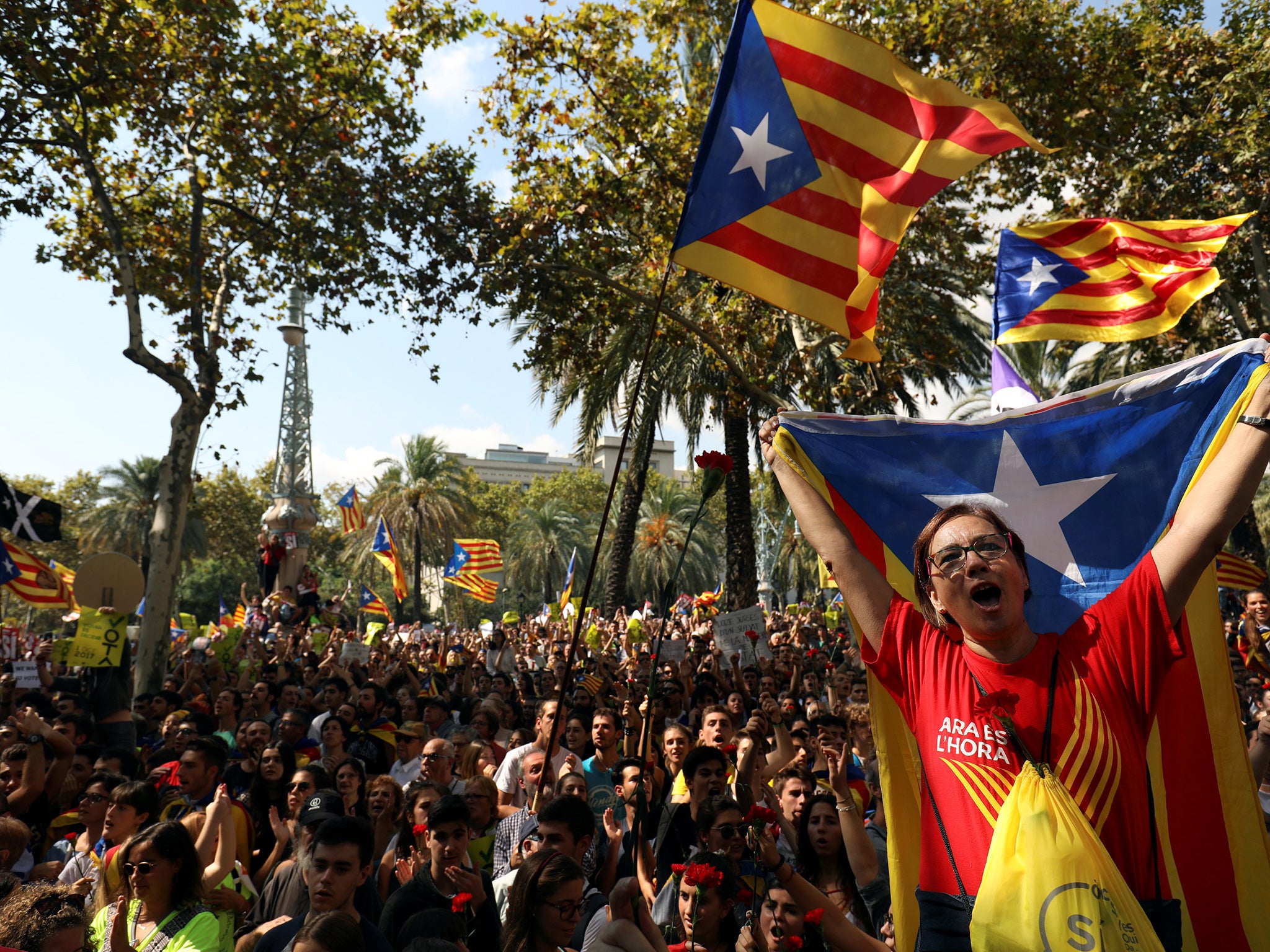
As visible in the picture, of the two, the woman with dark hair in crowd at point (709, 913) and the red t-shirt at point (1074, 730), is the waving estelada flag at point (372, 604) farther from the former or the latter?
the red t-shirt at point (1074, 730)

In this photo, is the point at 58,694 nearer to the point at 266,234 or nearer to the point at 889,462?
the point at 266,234

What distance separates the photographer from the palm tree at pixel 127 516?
1668 inches

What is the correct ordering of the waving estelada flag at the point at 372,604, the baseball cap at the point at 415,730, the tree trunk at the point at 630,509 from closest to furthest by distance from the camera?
the baseball cap at the point at 415,730
the tree trunk at the point at 630,509
the waving estelada flag at the point at 372,604

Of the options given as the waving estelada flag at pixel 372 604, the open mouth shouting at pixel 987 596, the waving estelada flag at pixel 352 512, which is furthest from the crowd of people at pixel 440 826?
the waving estelada flag at pixel 352 512

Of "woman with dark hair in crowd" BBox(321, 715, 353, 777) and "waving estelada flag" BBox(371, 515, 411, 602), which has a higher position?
"waving estelada flag" BBox(371, 515, 411, 602)

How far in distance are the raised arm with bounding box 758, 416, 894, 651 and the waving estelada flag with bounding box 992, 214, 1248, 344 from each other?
6241mm

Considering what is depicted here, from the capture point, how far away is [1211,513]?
7.52ft

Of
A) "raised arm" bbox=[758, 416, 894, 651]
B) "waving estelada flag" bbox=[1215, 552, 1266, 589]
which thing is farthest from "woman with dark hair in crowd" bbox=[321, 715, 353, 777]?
"waving estelada flag" bbox=[1215, 552, 1266, 589]

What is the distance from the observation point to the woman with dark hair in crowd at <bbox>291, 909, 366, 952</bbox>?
10.9ft

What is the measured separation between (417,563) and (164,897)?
37.1m

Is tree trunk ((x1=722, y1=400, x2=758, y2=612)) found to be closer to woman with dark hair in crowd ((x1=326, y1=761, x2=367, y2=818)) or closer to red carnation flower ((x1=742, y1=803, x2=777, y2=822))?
woman with dark hair in crowd ((x1=326, y1=761, x2=367, y2=818))

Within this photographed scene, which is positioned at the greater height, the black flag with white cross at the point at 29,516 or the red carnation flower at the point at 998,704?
the black flag with white cross at the point at 29,516

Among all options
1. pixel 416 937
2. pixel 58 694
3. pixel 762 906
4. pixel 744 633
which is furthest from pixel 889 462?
pixel 58 694

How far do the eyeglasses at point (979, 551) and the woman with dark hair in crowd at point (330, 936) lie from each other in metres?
2.36
